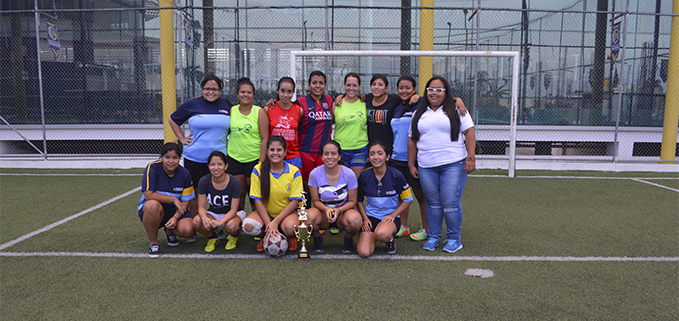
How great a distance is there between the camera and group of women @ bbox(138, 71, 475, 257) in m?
3.54

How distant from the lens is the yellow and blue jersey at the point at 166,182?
11.9 ft

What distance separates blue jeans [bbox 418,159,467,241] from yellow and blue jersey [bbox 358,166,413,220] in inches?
8.0

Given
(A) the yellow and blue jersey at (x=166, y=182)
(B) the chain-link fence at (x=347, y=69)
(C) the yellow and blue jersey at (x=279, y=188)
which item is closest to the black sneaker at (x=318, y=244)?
(C) the yellow and blue jersey at (x=279, y=188)

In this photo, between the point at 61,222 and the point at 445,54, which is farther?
the point at 445,54

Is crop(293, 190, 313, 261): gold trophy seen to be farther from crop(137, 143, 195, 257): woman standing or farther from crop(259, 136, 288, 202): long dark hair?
crop(137, 143, 195, 257): woman standing

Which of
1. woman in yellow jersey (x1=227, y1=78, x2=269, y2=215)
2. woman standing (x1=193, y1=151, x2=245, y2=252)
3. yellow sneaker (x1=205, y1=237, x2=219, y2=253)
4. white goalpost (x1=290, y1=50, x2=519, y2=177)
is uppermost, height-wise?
white goalpost (x1=290, y1=50, x2=519, y2=177)

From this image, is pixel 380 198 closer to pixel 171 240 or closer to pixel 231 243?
pixel 231 243

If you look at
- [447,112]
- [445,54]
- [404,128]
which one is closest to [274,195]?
[404,128]

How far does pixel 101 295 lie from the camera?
277 centimetres

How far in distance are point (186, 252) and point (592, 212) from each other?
4802 millimetres

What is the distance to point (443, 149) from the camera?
3537mm

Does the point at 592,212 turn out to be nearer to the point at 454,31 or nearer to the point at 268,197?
the point at 268,197

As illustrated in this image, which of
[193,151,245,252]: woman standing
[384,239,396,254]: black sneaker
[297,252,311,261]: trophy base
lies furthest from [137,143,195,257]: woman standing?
[384,239,396,254]: black sneaker

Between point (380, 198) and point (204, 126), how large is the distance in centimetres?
180
